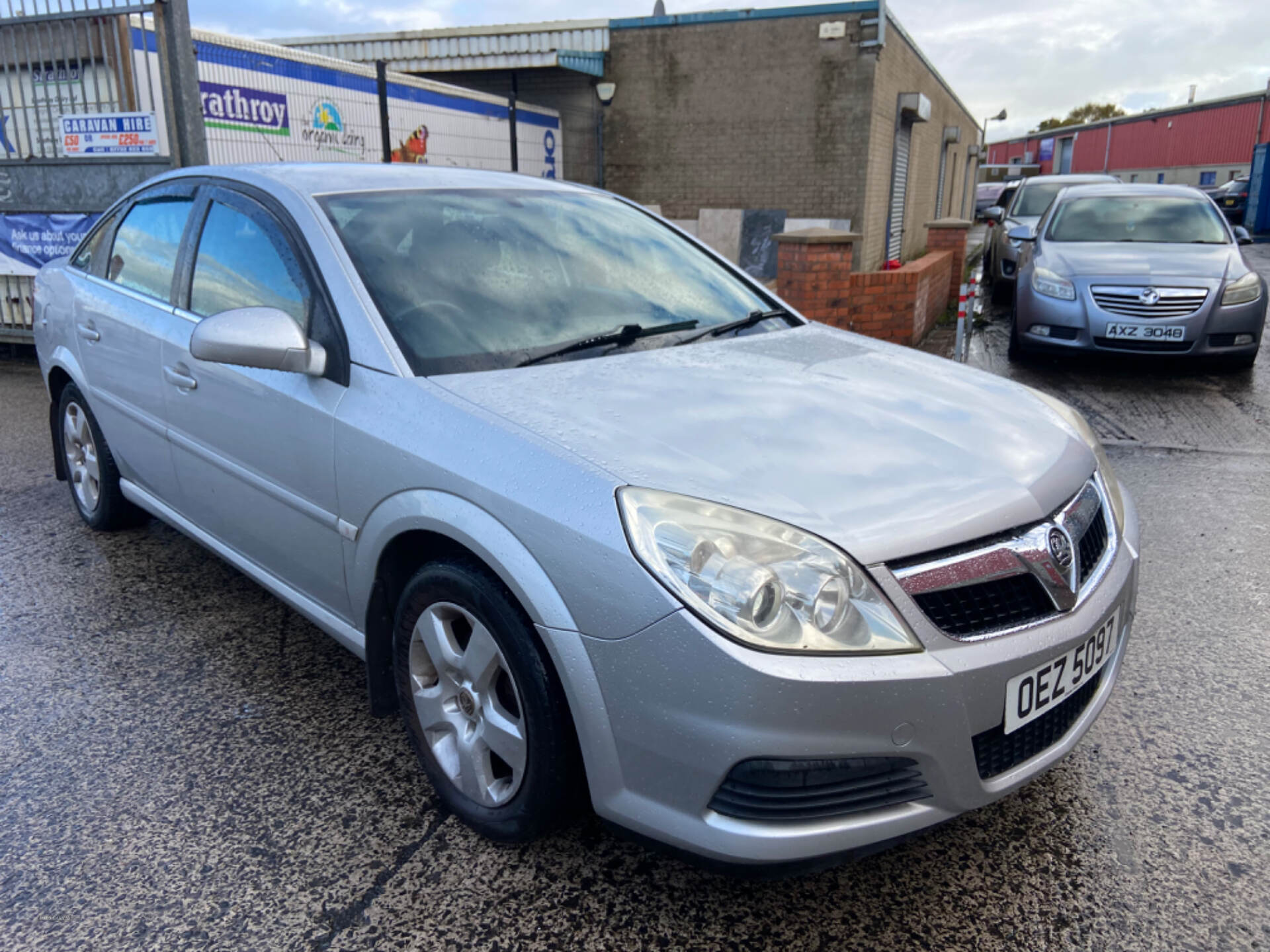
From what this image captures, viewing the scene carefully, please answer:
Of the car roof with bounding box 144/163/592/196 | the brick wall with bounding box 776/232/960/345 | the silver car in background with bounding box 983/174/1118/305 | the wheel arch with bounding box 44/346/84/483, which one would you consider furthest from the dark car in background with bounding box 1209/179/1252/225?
the wheel arch with bounding box 44/346/84/483

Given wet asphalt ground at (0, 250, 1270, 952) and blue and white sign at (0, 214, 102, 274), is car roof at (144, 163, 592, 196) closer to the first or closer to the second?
wet asphalt ground at (0, 250, 1270, 952)

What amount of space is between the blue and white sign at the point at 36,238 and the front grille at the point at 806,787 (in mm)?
7953

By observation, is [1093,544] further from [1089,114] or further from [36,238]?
[1089,114]

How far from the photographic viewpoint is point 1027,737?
6.63 ft

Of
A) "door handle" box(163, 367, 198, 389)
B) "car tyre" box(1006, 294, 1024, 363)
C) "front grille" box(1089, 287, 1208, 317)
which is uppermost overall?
"door handle" box(163, 367, 198, 389)

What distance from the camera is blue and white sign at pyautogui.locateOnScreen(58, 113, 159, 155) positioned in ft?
25.0

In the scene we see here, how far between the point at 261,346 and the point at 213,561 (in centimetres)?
199

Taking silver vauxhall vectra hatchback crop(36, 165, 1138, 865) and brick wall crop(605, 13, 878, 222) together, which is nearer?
Answer: silver vauxhall vectra hatchback crop(36, 165, 1138, 865)

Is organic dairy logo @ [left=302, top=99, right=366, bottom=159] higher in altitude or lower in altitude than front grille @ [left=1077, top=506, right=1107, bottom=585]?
higher

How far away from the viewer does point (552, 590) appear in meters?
1.93

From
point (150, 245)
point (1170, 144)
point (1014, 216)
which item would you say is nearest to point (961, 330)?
point (150, 245)

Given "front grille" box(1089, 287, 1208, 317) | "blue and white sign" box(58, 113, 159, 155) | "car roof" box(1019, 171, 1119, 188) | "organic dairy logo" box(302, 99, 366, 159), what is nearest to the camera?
"front grille" box(1089, 287, 1208, 317)

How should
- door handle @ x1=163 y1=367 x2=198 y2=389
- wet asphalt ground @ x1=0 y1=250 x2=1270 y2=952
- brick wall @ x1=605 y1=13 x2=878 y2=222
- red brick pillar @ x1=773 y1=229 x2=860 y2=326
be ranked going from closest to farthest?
wet asphalt ground @ x1=0 y1=250 x2=1270 y2=952 < door handle @ x1=163 y1=367 x2=198 y2=389 < red brick pillar @ x1=773 y1=229 x2=860 y2=326 < brick wall @ x1=605 y1=13 x2=878 y2=222

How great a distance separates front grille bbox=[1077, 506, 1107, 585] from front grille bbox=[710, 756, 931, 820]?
0.71 meters
